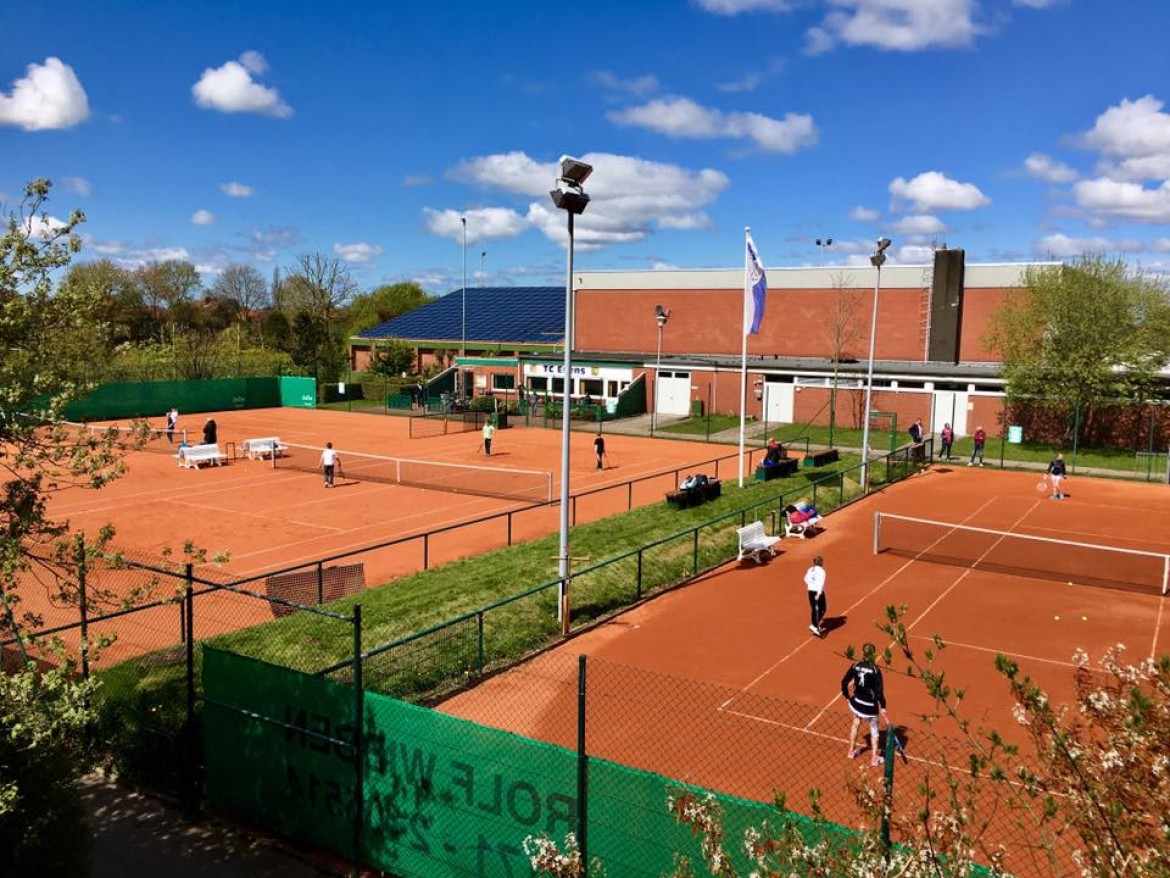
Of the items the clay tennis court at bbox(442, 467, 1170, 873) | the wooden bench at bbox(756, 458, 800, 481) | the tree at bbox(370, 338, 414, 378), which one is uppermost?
the tree at bbox(370, 338, 414, 378)

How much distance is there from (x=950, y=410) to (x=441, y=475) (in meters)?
26.8

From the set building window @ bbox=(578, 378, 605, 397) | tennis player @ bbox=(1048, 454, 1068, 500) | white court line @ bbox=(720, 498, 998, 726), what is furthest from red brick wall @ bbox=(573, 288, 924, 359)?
white court line @ bbox=(720, 498, 998, 726)

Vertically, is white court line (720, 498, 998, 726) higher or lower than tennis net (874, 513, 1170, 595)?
lower

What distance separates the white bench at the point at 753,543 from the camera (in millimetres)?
20766

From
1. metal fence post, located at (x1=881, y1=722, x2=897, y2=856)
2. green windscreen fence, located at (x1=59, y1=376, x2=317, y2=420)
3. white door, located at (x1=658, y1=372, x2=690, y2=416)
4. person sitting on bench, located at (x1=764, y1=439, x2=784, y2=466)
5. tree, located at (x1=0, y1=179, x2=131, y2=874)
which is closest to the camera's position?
metal fence post, located at (x1=881, y1=722, x2=897, y2=856)

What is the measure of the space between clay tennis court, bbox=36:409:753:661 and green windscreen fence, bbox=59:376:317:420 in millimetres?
13223

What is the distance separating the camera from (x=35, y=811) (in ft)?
23.1

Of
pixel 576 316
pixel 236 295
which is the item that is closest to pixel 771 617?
pixel 576 316

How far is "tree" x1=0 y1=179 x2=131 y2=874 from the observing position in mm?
6949

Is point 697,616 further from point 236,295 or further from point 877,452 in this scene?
point 236,295

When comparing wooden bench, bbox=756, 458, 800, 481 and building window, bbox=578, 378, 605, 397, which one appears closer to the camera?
wooden bench, bbox=756, 458, 800, 481

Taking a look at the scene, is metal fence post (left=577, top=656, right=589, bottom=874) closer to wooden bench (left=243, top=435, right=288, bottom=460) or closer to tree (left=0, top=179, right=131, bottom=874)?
tree (left=0, top=179, right=131, bottom=874)

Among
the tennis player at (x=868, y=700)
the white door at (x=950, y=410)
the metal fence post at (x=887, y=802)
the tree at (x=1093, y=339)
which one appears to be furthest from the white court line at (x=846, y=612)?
the white door at (x=950, y=410)

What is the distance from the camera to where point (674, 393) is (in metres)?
55.1
